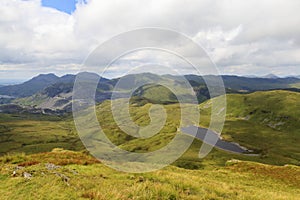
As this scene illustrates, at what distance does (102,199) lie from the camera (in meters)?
11.8

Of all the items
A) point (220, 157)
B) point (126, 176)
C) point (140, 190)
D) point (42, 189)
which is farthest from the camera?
point (220, 157)

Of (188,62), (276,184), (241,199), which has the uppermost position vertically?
(188,62)

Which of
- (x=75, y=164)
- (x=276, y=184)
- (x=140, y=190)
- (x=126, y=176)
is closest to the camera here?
(x=140, y=190)

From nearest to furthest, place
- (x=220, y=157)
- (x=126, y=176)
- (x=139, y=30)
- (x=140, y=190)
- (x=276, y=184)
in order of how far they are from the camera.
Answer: (x=140, y=190), (x=126, y=176), (x=139, y=30), (x=276, y=184), (x=220, y=157)

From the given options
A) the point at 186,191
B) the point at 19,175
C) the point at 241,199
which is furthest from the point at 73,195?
the point at 241,199

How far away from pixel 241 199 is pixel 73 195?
34.7 feet

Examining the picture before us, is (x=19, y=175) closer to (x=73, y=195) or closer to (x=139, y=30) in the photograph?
(x=73, y=195)

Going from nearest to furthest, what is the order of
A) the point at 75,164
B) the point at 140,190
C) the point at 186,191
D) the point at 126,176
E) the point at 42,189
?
the point at 42,189, the point at 140,190, the point at 186,191, the point at 126,176, the point at 75,164

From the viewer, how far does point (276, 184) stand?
1199 inches

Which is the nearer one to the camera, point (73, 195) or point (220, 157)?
point (73, 195)

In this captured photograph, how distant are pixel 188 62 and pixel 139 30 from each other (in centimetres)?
585

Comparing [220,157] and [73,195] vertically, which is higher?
[73,195]

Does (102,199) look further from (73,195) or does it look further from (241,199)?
(241,199)

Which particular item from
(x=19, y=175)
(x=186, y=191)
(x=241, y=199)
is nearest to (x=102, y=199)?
(x=186, y=191)
